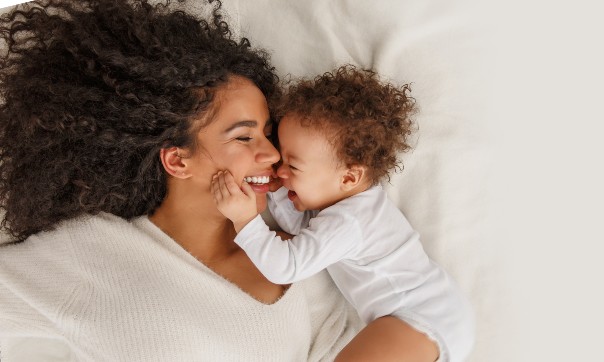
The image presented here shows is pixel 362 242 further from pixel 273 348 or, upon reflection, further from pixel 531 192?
pixel 531 192

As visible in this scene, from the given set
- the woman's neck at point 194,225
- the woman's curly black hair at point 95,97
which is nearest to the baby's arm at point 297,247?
the woman's neck at point 194,225

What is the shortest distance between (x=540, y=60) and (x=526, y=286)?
86 cm

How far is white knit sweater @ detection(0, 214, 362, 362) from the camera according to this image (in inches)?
70.4

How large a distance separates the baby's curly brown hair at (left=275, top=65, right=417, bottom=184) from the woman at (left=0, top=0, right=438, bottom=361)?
0.16 meters

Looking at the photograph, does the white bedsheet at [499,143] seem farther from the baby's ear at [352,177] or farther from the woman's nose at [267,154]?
the woman's nose at [267,154]

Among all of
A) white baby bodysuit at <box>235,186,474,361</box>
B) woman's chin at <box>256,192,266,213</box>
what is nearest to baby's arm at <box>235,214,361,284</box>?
white baby bodysuit at <box>235,186,474,361</box>

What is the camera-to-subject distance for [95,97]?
1807 millimetres

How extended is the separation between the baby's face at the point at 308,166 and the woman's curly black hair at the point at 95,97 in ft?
0.95

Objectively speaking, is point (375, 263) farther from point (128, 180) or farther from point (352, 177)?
point (128, 180)

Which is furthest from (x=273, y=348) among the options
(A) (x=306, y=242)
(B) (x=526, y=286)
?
(B) (x=526, y=286)

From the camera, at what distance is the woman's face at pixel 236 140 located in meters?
1.86

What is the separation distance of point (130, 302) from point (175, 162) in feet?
1.57

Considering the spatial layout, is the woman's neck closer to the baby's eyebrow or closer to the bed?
the baby's eyebrow

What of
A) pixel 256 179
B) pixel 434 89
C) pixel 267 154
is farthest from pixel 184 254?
pixel 434 89
